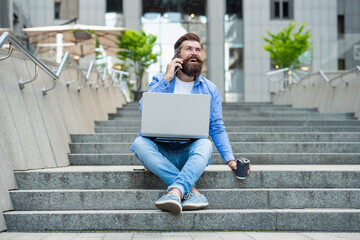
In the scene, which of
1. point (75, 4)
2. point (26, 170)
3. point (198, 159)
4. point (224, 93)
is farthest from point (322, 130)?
point (75, 4)

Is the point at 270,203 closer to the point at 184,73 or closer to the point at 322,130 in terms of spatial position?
the point at 184,73

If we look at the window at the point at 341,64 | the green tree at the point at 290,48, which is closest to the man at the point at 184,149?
the window at the point at 341,64

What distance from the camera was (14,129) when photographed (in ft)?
14.7

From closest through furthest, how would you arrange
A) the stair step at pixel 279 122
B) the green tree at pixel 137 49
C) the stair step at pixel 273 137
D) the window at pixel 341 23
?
1. the stair step at pixel 273 137
2. the stair step at pixel 279 122
3. the green tree at pixel 137 49
4. the window at pixel 341 23

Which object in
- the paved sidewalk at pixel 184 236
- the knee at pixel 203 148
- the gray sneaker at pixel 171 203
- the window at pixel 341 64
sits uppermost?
the window at pixel 341 64

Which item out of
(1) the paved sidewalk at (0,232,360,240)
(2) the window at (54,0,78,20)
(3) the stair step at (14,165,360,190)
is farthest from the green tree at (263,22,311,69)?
(1) the paved sidewalk at (0,232,360,240)

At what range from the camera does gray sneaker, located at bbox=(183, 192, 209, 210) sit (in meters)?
3.82

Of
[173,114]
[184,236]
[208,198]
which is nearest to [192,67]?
[173,114]

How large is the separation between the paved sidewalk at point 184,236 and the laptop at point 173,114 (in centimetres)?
84

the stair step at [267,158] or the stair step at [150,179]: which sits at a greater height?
the stair step at [150,179]

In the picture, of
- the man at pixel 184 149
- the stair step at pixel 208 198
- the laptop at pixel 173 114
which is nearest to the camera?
the man at pixel 184 149

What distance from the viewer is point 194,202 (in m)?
3.87

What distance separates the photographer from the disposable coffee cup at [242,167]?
4168 millimetres

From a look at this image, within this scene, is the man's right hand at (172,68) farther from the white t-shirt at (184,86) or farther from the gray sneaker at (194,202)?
the gray sneaker at (194,202)
